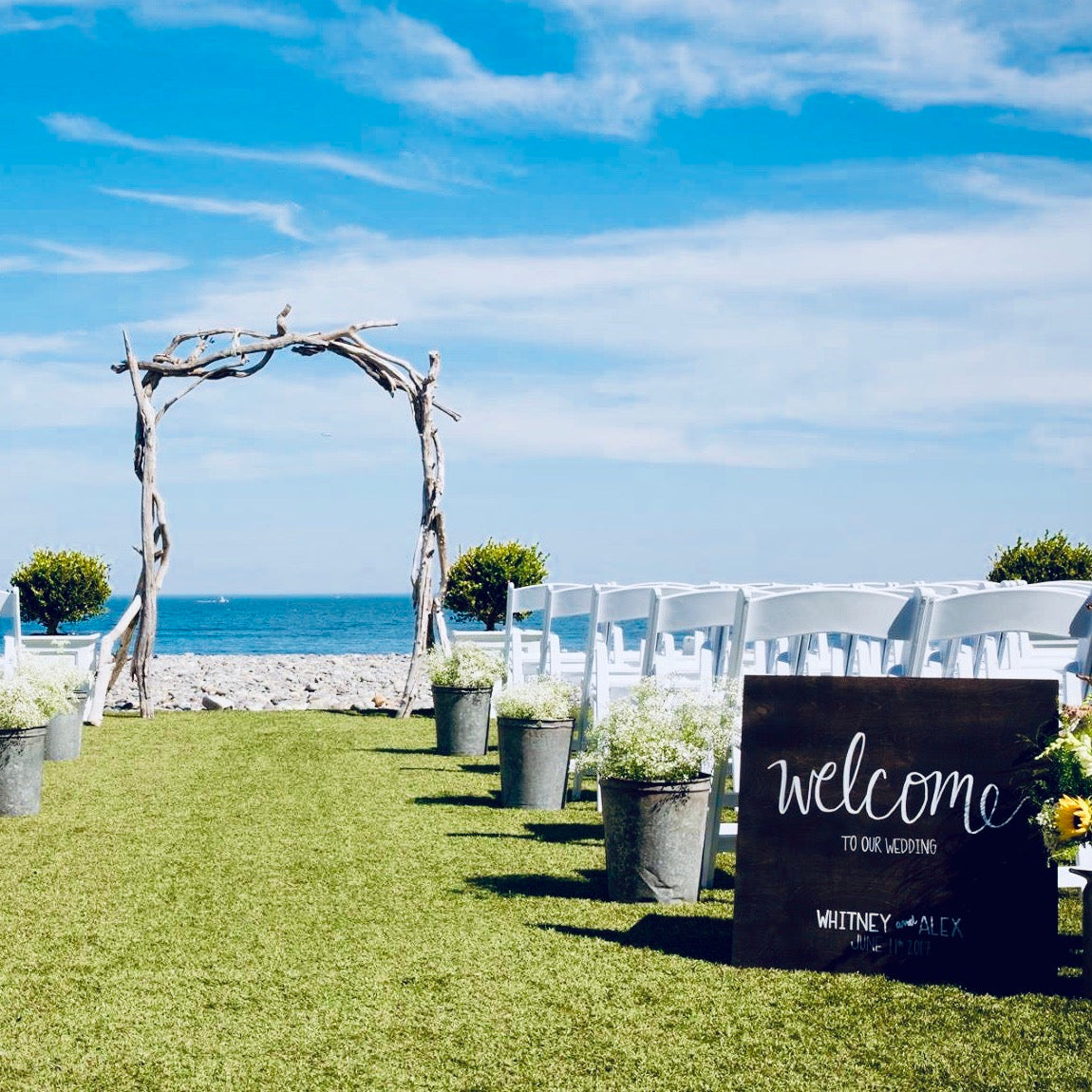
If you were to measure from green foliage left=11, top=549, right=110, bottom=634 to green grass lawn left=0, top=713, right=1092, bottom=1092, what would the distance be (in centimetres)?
1265

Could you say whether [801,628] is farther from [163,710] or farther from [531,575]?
[531,575]

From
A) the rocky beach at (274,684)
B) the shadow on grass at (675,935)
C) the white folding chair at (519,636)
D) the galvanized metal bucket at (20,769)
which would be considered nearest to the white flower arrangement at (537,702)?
the white folding chair at (519,636)

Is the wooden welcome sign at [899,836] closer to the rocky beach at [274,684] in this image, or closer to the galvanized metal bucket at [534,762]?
the galvanized metal bucket at [534,762]

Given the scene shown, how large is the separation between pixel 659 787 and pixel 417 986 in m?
1.13

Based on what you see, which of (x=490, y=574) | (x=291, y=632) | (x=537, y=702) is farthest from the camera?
(x=291, y=632)

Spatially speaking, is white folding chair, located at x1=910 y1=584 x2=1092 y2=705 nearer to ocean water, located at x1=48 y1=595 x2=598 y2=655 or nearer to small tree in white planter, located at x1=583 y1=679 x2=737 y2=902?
small tree in white planter, located at x1=583 y1=679 x2=737 y2=902

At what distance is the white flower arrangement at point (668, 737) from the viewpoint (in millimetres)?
4117

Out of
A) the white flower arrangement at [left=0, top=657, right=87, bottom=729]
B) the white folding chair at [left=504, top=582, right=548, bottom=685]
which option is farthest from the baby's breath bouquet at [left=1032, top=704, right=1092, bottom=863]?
the white flower arrangement at [left=0, top=657, right=87, bottom=729]

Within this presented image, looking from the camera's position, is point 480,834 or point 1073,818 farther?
point 480,834

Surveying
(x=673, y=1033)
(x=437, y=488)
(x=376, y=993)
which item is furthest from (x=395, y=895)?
(x=437, y=488)

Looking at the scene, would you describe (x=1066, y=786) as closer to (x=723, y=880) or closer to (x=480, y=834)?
(x=723, y=880)

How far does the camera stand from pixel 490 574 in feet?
48.2

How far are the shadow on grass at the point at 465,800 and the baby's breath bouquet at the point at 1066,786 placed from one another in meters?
3.43

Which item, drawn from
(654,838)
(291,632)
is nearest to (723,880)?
(654,838)
